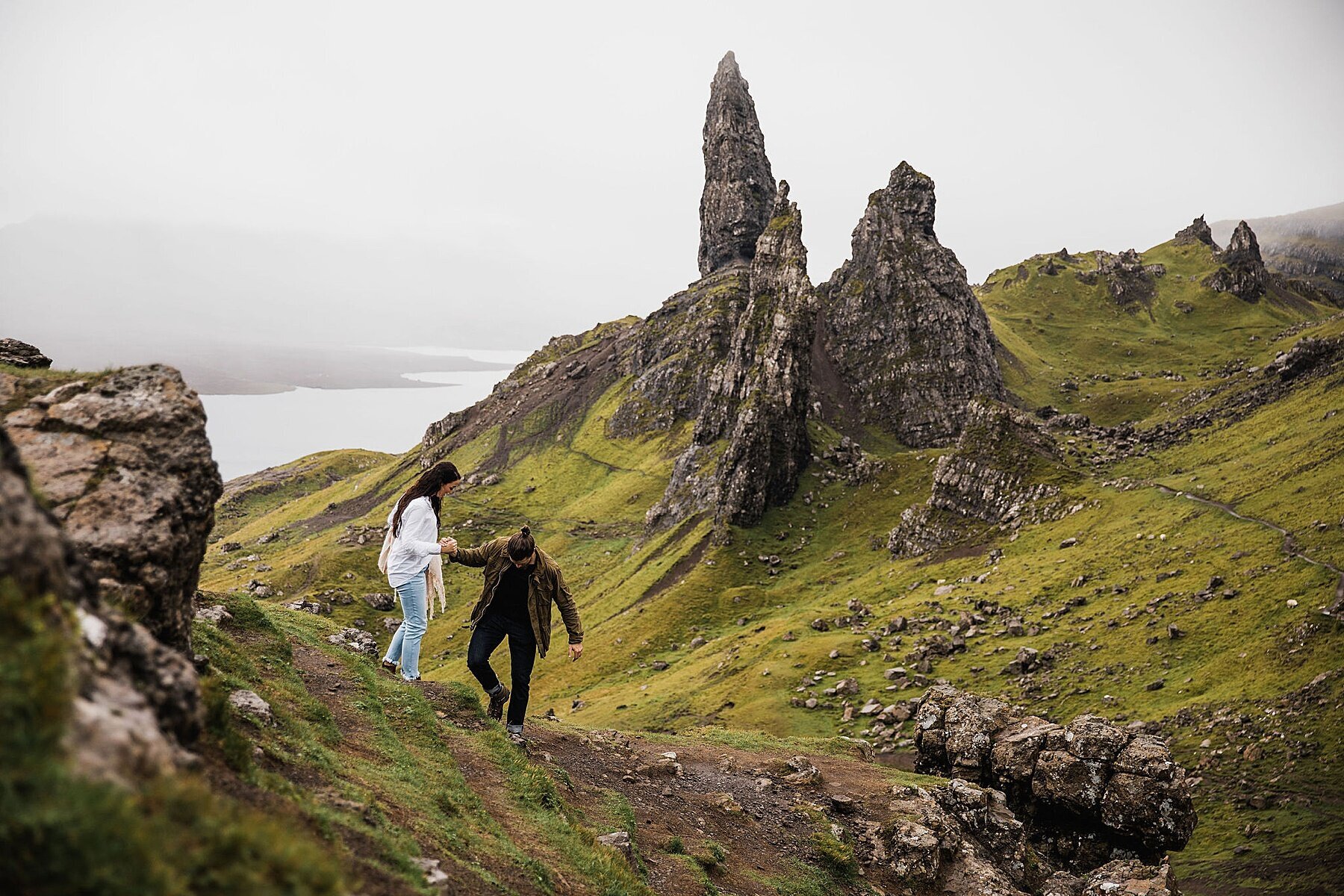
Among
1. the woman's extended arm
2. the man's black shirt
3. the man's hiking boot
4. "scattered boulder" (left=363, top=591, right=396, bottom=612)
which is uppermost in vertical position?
the woman's extended arm

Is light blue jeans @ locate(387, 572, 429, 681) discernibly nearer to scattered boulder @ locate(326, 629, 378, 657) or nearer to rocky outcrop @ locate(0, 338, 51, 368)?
scattered boulder @ locate(326, 629, 378, 657)

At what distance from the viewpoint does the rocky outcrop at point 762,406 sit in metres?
118

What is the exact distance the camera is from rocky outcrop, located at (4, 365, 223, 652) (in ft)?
31.6

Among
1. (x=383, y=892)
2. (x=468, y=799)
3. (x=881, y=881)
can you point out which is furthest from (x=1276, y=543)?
(x=383, y=892)

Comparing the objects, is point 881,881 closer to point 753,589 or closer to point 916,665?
point 916,665

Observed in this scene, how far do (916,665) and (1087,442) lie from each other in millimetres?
83268

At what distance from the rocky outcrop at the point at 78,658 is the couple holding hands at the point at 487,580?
10239 millimetres

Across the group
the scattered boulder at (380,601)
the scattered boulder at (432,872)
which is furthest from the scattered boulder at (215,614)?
the scattered boulder at (380,601)

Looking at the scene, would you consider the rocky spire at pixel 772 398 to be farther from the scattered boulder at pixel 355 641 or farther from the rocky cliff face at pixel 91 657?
the rocky cliff face at pixel 91 657

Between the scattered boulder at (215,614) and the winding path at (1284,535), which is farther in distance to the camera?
the winding path at (1284,535)

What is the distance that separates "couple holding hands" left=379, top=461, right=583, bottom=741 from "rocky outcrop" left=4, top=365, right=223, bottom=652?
6.28 metres

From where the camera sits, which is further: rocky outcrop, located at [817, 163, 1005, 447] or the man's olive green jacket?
rocky outcrop, located at [817, 163, 1005, 447]

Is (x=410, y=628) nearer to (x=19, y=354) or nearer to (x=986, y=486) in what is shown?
(x=19, y=354)

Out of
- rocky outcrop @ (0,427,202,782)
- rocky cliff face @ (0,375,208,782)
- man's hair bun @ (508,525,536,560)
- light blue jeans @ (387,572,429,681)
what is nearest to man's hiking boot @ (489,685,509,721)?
light blue jeans @ (387,572,429,681)
